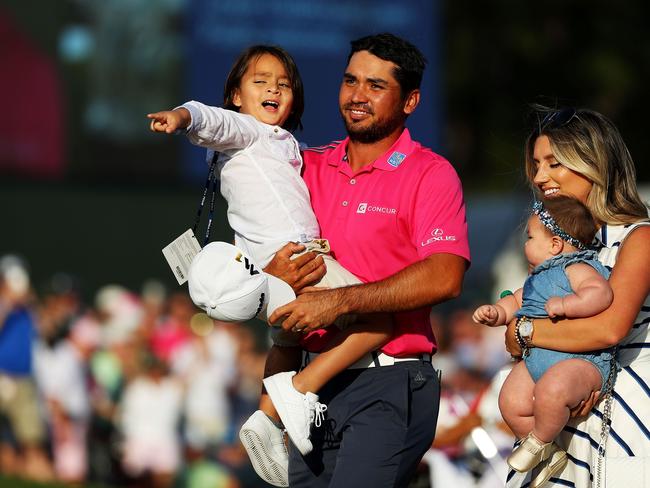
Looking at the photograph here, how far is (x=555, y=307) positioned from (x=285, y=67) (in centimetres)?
152

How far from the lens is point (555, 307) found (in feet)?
14.1

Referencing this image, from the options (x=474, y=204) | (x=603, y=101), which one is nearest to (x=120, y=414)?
(x=474, y=204)

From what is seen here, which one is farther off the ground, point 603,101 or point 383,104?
point 383,104

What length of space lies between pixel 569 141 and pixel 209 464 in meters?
8.03

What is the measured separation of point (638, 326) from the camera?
4.47 metres

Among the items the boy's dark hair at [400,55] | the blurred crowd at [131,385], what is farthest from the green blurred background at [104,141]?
the boy's dark hair at [400,55]

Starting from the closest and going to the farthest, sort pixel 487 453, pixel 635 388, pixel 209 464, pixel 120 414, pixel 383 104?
pixel 635 388 < pixel 383 104 < pixel 487 453 < pixel 209 464 < pixel 120 414

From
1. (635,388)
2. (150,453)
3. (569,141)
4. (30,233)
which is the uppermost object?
(569,141)

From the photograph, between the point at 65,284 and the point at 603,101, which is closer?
the point at 65,284

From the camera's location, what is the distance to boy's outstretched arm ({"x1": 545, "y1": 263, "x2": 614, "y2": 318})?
4.25 m

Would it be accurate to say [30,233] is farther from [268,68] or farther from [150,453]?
[268,68]

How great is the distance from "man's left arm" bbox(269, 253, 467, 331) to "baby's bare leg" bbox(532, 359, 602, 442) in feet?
1.66

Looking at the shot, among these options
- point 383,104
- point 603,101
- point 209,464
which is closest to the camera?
point 383,104

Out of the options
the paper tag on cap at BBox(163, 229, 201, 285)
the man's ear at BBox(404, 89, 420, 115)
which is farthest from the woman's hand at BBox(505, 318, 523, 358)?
the paper tag on cap at BBox(163, 229, 201, 285)
